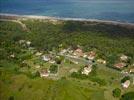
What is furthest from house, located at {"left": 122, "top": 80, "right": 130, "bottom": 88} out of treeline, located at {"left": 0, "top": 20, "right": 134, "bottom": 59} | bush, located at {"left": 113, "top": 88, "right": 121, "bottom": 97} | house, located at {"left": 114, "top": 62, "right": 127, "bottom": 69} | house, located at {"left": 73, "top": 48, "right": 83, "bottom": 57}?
house, located at {"left": 73, "top": 48, "right": 83, "bottom": 57}

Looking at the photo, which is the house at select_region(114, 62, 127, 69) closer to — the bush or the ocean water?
the bush

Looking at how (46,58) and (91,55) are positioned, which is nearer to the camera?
(46,58)

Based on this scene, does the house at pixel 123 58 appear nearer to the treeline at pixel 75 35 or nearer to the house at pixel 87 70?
the treeline at pixel 75 35

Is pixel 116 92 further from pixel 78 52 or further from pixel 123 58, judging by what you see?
pixel 78 52

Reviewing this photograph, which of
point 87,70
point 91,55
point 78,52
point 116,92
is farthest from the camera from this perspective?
point 78,52

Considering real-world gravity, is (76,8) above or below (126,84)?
above

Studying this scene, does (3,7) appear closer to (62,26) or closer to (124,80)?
(62,26)

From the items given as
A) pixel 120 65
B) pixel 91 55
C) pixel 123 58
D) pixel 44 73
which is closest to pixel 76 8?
pixel 91 55

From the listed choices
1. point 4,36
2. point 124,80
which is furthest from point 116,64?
point 4,36

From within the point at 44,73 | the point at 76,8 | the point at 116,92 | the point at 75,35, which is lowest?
the point at 116,92
